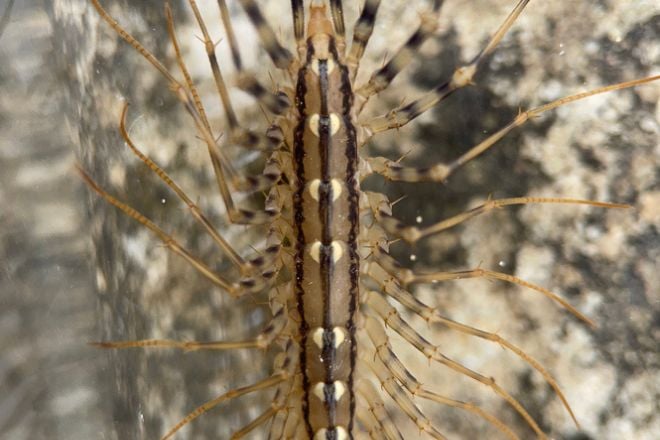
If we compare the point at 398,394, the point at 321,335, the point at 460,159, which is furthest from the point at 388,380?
the point at 460,159

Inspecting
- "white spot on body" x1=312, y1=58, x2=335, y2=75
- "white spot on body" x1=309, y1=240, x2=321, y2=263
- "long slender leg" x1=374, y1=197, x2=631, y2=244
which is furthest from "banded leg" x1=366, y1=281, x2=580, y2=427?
"white spot on body" x1=312, y1=58, x2=335, y2=75

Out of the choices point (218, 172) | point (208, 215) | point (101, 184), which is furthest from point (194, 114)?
point (101, 184)

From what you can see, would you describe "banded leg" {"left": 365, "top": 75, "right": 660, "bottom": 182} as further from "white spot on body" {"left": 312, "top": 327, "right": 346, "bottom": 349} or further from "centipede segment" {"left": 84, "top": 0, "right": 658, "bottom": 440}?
"white spot on body" {"left": 312, "top": 327, "right": 346, "bottom": 349}

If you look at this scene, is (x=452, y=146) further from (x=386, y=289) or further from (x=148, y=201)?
(x=148, y=201)

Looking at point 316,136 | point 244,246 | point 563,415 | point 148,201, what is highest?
point 316,136

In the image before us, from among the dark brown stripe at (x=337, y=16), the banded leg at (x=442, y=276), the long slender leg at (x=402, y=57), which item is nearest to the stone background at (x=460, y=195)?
the banded leg at (x=442, y=276)

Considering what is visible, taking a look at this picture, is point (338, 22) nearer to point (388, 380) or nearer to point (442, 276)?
point (442, 276)

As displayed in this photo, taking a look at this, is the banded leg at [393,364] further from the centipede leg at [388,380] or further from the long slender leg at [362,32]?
the long slender leg at [362,32]
